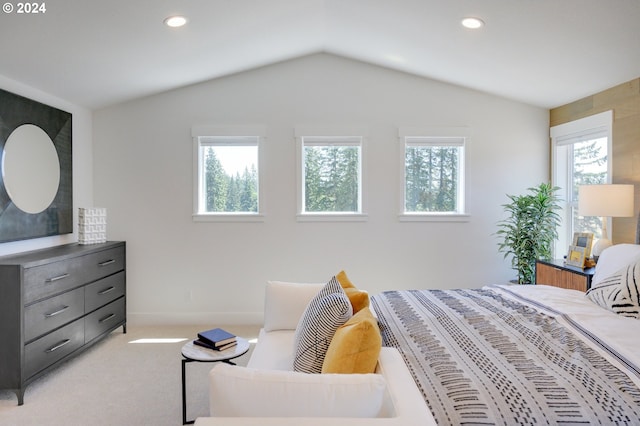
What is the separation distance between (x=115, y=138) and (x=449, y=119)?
3.60 meters

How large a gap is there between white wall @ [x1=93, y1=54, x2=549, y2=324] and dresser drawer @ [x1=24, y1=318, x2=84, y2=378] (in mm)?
1131

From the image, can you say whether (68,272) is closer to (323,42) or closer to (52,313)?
(52,313)

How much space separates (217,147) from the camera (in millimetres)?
4582

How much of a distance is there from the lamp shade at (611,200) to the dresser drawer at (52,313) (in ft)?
13.9

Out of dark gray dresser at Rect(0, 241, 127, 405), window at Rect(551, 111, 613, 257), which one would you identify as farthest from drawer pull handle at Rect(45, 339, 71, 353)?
window at Rect(551, 111, 613, 257)

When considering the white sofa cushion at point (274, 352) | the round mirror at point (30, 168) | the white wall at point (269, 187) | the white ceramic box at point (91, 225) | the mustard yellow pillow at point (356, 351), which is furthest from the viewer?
the white wall at point (269, 187)

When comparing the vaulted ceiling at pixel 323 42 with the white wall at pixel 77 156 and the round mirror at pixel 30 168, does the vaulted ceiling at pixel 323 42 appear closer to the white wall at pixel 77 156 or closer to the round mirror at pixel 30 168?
the white wall at pixel 77 156

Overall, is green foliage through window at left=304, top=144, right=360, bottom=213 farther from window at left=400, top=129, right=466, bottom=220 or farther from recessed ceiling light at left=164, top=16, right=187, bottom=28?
recessed ceiling light at left=164, top=16, right=187, bottom=28

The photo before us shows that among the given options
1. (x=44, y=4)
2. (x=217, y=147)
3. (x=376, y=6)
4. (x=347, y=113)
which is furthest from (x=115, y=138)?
(x=376, y=6)

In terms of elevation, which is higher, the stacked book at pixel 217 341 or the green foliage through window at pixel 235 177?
the green foliage through window at pixel 235 177

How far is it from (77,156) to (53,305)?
174cm

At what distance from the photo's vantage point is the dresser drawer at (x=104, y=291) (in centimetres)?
359

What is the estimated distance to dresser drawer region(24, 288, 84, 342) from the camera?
2.85 m

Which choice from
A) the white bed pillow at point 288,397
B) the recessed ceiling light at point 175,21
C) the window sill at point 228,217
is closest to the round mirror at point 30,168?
the window sill at point 228,217
